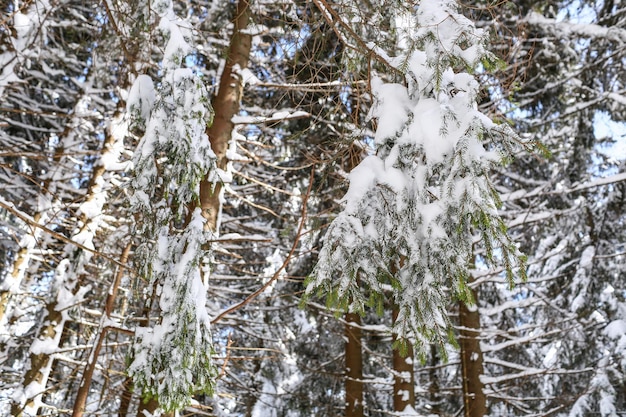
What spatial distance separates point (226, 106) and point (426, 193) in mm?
2664

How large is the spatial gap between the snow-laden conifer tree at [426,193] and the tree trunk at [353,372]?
540 centimetres

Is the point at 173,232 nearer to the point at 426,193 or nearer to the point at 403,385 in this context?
the point at 426,193

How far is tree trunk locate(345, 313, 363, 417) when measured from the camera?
8.31 metres

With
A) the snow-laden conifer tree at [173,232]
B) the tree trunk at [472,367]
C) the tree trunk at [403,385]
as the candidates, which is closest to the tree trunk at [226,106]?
the snow-laden conifer tree at [173,232]

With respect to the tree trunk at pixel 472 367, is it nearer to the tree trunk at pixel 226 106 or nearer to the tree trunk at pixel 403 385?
the tree trunk at pixel 403 385

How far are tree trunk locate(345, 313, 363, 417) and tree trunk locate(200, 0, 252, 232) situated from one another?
437 cm

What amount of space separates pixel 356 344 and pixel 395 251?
19.9 feet

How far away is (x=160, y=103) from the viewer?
3936mm

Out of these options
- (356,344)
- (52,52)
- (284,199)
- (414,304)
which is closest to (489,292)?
(356,344)

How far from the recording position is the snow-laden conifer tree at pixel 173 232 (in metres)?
3.62

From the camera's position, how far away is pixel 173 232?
4207 millimetres

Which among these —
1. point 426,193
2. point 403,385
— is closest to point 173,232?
point 426,193

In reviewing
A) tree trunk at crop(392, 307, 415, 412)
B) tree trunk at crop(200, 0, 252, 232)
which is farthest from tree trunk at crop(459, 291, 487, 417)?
tree trunk at crop(200, 0, 252, 232)

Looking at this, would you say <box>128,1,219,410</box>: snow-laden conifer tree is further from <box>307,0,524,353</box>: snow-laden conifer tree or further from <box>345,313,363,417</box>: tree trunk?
<box>345,313,363,417</box>: tree trunk
